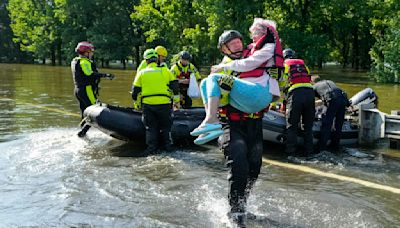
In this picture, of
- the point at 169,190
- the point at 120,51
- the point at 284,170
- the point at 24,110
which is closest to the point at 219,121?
the point at 169,190

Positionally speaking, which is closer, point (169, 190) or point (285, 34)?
point (169, 190)

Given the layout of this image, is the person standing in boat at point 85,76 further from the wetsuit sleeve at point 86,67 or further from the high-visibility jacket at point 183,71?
the high-visibility jacket at point 183,71

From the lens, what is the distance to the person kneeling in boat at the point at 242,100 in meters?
4.50

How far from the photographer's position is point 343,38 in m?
43.6

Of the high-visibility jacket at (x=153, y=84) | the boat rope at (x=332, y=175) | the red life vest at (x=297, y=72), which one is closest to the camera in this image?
the boat rope at (x=332, y=175)

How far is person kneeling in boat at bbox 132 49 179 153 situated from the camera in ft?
26.3

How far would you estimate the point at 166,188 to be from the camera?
6172mm

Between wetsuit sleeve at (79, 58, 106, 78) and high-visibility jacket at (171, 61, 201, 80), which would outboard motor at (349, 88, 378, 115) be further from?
wetsuit sleeve at (79, 58, 106, 78)

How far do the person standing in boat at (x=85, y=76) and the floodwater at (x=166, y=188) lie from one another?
0.70 m

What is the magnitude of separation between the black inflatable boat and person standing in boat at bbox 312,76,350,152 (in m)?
0.22

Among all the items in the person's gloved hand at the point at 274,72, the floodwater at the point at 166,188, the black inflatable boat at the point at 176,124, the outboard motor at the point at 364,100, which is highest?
the person's gloved hand at the point at 274,72

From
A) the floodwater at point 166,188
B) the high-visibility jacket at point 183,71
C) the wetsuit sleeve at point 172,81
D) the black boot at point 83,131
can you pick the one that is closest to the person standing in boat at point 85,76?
the black boot at point 83,131

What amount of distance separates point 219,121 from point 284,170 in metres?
2.80

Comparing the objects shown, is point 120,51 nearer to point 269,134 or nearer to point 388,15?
point 388,15
